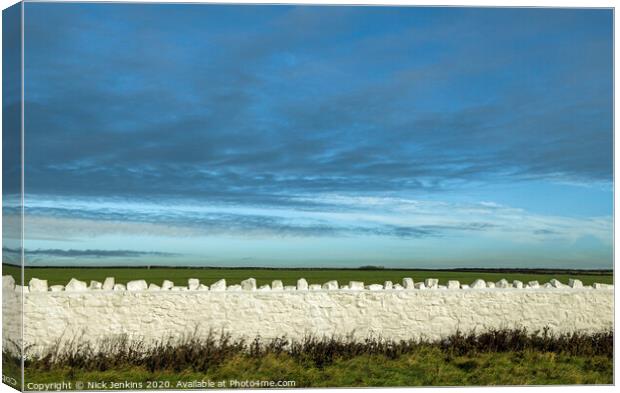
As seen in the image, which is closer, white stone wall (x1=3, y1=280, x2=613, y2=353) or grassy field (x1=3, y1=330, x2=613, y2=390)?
grassy field (x1=3, y1=330, x2=613, y2=390)

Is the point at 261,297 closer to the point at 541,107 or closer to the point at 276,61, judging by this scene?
the point at 276,61

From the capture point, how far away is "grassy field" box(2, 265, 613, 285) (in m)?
9.84

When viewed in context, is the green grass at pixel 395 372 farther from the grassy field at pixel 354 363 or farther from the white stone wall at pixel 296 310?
the white stone wall at pixel 296 310

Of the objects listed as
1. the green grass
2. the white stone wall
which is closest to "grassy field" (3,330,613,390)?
the green grass

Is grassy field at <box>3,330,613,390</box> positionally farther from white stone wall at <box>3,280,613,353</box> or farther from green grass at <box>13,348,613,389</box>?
white stone wall at <box>3,280,613,353</box>

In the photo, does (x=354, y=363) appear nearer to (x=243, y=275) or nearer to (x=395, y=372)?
(x=395, y=372)

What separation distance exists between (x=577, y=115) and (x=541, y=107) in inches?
16.9

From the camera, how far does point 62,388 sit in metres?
8.33

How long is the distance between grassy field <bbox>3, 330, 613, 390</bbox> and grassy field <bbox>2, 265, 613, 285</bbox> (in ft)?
3.07

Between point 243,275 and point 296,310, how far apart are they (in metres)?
4.55

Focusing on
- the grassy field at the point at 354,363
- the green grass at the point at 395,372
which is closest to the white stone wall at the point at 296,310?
the grassy field at the point at 354,363

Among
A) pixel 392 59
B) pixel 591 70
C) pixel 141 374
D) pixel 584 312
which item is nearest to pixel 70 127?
pixel 141 374

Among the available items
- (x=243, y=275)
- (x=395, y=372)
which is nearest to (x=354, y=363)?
(x=395, y=372)

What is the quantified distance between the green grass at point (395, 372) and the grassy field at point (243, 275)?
1087 mm
